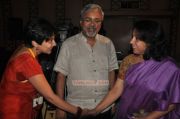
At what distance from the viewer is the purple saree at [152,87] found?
5.38 ft

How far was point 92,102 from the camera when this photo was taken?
2182 mm

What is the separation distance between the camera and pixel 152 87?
65.2 inches

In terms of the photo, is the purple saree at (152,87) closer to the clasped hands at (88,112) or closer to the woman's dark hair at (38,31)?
the clasped hands at (88,112)

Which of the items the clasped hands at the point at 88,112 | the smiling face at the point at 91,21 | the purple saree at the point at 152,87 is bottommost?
the clasped hands at the point at 88,112

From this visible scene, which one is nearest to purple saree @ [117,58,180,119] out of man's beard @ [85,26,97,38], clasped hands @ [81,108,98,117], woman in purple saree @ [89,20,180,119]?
woman in purple saree @ [89,20,180,119]

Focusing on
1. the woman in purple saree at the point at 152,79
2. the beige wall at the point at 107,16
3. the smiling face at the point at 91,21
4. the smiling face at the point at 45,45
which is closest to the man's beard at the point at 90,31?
the smiling face at the point at 91,21

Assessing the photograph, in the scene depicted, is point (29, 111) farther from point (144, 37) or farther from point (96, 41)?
point (144, 37)

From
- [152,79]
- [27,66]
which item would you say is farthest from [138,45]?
[27,66]

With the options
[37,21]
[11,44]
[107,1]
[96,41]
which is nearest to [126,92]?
[96,41]

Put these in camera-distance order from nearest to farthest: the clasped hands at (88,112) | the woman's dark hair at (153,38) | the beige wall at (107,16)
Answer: the woman's dark hair at (153,38), the clasped hands at (88,112), the beige wall at (107,16)

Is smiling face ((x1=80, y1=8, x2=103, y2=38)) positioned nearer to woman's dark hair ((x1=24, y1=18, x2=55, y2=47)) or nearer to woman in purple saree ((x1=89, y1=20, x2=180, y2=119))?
woman's dark hair ((x1=24, y1=18, x2=55, y2=47))

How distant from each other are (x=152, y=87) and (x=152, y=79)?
1.9 inches

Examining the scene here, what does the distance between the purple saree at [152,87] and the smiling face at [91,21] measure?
0.51 meters

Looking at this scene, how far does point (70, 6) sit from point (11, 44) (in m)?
2.04
